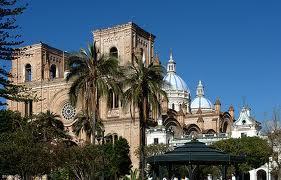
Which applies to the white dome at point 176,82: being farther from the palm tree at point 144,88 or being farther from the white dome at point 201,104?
the palm tree at point 144,88

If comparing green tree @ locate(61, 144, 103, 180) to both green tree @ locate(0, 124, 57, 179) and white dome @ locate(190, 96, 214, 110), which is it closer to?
green tree @ locate(0, 124, 57, 179)

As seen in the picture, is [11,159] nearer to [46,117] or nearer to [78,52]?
[78,52]

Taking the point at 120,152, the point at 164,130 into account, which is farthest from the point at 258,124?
the point at 120,152

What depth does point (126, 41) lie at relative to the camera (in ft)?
249

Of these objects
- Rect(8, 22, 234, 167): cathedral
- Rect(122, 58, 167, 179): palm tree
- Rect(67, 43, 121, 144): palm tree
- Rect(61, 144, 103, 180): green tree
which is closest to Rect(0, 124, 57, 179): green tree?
Rect(61, 144, 103, 180): green tree

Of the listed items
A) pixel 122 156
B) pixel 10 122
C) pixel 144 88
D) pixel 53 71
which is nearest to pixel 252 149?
pixel 122 156

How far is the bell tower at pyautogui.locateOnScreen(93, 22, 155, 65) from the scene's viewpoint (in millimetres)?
75250

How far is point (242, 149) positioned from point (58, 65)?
4050 centimetres

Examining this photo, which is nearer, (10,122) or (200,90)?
(10,122)

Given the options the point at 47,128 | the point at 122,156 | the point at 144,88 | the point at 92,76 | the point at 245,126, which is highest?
the point at 92,76

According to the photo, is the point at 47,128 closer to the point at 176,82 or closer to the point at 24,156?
the point at 24,156

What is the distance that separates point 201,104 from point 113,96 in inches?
1733

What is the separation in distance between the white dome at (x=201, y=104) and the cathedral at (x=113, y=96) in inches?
641

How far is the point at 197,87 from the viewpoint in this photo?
11769 centimetres
